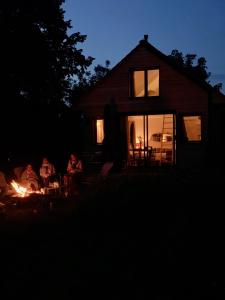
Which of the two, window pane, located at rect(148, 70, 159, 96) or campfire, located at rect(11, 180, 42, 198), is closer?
campfire, located at rect(11, 180, 42, 198)

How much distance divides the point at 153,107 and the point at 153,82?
3.95 feet

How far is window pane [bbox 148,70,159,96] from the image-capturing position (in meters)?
19.5

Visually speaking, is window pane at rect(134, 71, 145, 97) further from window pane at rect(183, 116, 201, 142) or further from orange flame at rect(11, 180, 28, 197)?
orange flame at rect(11, 180, 28, 197)

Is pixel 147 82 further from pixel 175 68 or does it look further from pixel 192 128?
pixel 192 128

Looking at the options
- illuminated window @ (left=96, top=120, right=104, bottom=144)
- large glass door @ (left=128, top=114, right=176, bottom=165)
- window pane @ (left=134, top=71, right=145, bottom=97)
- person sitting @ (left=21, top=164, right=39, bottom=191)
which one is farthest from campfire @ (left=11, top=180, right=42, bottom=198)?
window pane @ (left=134, top=71, right=145, bottom=97)

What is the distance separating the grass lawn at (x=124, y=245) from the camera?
18.4ft

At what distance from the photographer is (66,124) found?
21.1 meters

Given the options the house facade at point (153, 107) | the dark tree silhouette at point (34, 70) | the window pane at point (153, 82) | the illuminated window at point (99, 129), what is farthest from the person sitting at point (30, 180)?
the window pane at point (153, 82)

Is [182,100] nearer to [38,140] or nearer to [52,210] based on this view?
[38,140]

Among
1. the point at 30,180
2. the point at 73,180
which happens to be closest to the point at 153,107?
the point at 73,180

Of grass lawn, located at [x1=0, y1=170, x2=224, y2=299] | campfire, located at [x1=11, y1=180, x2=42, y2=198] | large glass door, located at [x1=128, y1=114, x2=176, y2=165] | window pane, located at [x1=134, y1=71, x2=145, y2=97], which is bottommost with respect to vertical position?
grass lawn, located at [x1=0, y1=170, x2=224, y2=299]

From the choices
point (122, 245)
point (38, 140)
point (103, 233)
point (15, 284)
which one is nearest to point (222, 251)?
point (122, 245)

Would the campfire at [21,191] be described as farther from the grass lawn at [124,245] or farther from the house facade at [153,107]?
the house facade at [153,107]

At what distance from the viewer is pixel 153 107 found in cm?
1945
